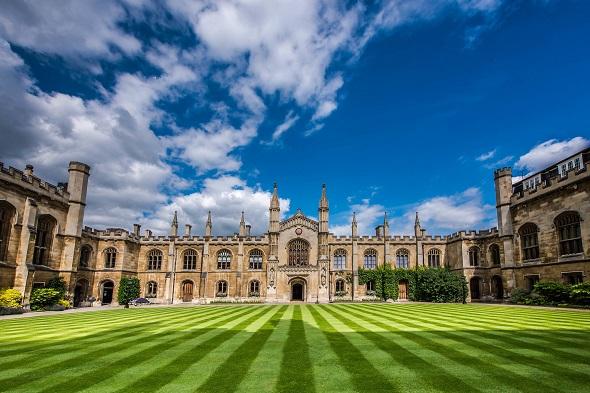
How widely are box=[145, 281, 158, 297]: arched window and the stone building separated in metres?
0.12

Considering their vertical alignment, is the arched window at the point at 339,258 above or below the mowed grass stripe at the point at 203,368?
above

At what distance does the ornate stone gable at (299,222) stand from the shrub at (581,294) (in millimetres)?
25763

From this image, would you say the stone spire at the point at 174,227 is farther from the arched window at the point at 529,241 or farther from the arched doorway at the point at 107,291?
the arched window at the point at 529,241

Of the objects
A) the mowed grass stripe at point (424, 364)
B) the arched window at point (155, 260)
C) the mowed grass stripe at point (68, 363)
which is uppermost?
the arched window at point (155, 260)

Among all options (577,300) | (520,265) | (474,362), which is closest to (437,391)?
(474,362)

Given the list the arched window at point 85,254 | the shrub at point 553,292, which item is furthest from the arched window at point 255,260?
the shrub at point 553,292

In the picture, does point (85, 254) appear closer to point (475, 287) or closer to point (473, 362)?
point (473, 362)

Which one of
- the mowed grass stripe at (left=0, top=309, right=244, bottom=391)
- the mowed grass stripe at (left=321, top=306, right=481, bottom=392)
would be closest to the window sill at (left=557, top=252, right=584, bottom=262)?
the mowed grass stripe at (left=321, top=306, right=481, bottom=392)

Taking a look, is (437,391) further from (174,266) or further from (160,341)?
(174,266)

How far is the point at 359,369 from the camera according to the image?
21.6ft

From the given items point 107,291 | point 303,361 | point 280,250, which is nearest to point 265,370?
point 303,361

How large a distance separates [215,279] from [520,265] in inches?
1307

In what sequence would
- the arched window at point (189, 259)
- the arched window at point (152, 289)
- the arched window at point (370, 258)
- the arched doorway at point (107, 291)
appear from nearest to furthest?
the arched doorway at point (107, 291) → the arched window at point (152, 289) → the arched window at point (370, 258) → the arched window at point (189, 259)

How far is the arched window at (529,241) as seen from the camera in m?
30.4
